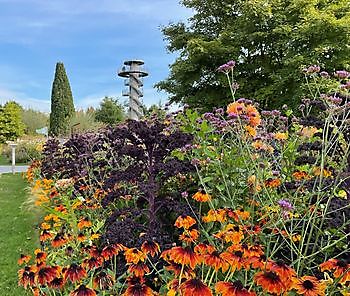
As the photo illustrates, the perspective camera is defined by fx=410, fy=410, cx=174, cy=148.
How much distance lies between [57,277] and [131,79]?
70.9 feet

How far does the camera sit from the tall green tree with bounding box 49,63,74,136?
2931 centimetres

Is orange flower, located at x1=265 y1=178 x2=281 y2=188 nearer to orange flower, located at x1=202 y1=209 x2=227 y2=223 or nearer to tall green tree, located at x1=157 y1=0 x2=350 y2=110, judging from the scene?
orange flower, located at x1=202 y1=209 x2=227 y2=223

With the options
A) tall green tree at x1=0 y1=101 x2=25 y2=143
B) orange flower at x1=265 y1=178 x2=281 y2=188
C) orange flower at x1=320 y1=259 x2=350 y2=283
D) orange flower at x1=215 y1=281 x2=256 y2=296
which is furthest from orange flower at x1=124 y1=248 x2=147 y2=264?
tall green tree at x1=0 y1=101 x2=25 y2=143

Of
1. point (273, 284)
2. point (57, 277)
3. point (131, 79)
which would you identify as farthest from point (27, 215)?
point (131, 79)

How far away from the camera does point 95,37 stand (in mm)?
6996

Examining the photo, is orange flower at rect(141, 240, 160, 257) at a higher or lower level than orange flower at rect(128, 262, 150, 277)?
higher

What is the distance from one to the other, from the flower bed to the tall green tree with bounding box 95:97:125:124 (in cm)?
2992

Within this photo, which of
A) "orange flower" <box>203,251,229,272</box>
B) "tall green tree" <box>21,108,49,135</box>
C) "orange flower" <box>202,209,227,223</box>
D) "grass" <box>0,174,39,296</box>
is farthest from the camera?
"tall green tree" <box>21,108,49,135</box>

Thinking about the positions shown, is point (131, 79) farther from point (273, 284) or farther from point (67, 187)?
point (273, 284)

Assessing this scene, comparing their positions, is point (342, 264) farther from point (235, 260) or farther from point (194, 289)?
point (194, 289)

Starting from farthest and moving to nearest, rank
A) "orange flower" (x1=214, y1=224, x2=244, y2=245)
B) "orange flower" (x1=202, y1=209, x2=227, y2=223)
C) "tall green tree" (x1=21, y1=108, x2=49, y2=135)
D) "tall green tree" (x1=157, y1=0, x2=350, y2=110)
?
"tall green tree" (x1=21, y1=108, x2=49, y2=135), "tall green tree" (x1=157, y1=0, x2=350, y2=110), "orange flower" (x1=202, y1=209, x2=227, y2=223), "orange flower" (x1=214, y1=224, x2=244, y2=245)

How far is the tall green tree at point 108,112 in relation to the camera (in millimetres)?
33031

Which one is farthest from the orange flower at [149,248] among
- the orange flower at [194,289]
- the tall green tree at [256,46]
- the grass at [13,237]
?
the tall green tree at [256,46]

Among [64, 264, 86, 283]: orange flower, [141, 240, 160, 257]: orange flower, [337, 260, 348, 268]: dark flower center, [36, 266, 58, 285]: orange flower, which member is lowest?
[36, 266, 58, 285]: orange flower
